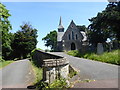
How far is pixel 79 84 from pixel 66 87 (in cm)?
66

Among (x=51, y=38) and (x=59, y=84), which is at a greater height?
(x=51, y=38)

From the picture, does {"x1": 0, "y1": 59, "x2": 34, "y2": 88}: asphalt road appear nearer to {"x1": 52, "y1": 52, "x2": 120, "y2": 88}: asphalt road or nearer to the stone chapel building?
{"x1": 52, "y1": 52, "x2": 120, "y2": 88}: asphalt road

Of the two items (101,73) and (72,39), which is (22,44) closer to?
(72,39)

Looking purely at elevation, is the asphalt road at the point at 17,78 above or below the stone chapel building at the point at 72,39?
below

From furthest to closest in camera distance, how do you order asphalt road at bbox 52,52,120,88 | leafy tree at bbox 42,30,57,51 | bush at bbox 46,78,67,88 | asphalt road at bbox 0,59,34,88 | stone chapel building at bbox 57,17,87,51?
leafy tree at bbox 42,30,57,51 < stone chapel building at bbox 57,17,87,51 < asphalt road at bbox 0,59,34,88 < asphalt road at bbox 52,52,120,88 < bush at bbox 46,78,67,88

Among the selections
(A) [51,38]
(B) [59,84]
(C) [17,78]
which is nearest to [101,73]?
(B) [59,84]

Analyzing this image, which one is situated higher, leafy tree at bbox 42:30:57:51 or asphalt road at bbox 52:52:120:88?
leafy tree at bbox 42:30:57:51

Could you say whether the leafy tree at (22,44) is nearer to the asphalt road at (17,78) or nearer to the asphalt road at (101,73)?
the asphalt road at (17,78)

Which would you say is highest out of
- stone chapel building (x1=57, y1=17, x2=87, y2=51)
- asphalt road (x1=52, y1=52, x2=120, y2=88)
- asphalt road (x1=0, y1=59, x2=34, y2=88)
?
stone chapel building (x1=57, y1=17, x2=87, y2=51)

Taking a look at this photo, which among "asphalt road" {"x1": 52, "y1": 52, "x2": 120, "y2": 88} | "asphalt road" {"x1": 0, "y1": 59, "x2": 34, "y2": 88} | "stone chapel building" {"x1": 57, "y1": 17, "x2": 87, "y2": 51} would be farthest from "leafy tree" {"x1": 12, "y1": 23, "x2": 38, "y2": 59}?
"asphalt road" {"x1": 52, "y1": 52, "x2": 120, "y2": 88}

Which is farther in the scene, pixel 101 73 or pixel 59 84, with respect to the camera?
pixel 101 73

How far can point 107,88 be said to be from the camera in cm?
617

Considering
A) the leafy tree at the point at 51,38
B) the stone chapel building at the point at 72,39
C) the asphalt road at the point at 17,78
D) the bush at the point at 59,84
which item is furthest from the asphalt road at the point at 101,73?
the leafy tree at the point at 51,38

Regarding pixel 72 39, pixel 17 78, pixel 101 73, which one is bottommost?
pixel 17 78
